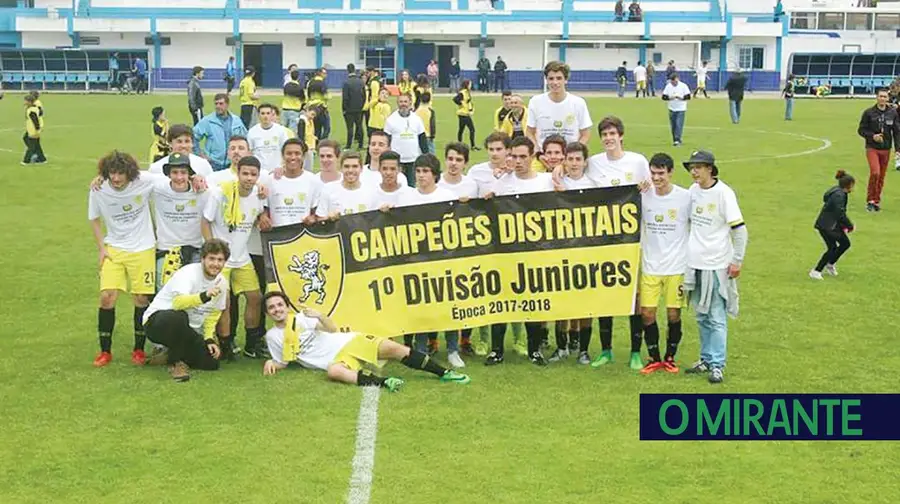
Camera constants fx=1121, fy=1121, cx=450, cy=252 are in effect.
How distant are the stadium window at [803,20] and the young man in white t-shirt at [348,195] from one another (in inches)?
3040

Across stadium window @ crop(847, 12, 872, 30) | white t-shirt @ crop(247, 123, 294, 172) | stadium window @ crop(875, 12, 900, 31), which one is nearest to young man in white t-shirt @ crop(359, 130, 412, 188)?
white t-shirt @ crop(247, 123, 294, 172)

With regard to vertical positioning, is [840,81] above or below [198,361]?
above

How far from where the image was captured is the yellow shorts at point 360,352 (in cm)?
946

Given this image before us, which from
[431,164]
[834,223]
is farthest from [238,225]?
[834,223]

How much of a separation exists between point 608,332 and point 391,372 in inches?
78.8

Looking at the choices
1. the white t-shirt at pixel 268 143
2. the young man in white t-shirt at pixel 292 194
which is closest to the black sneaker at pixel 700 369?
the young man in white t-shirt at pixel 292 194

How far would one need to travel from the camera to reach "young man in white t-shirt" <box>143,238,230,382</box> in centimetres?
941

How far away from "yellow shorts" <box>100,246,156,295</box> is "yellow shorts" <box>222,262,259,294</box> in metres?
0.70

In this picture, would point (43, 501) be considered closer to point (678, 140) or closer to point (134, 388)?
point (134, 388)

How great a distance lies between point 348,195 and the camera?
396 inches

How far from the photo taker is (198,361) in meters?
9.77

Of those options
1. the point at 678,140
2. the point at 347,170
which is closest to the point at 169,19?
the point at 678,140

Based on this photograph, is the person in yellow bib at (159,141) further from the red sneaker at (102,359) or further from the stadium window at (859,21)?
the stadium window at (859,21)

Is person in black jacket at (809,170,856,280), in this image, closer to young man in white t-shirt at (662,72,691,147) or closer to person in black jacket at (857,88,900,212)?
person in black jacket at (857,88,900,212)
